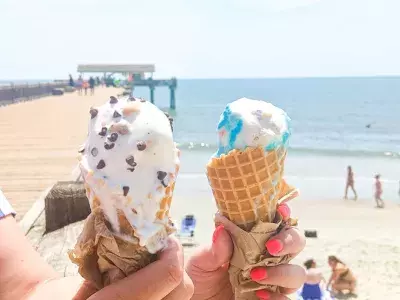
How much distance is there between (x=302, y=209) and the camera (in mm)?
17094

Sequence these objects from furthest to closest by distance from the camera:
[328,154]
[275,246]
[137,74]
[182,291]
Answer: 1. [137,74]
2. [328,154]
3. [275,246]
4. [182,291]

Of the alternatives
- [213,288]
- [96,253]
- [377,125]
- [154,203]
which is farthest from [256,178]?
[377,125]

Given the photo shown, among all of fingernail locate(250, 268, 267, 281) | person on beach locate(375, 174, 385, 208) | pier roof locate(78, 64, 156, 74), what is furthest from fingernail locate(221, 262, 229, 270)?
pier roof locate(78, 64, 156, 74)

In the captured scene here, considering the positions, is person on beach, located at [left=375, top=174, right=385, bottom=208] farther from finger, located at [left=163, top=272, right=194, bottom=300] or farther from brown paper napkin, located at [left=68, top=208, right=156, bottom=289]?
brown paper napkin, located at [left=68, top=208, right=156, bottom=289]

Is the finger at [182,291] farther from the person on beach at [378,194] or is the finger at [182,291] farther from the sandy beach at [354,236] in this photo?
the person on beach at [378,194]

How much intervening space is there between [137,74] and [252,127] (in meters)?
70.9

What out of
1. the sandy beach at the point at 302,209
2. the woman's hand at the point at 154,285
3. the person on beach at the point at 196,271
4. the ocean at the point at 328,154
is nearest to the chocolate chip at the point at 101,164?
the woman's hand at the point at 154,285

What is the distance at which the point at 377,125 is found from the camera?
2104 inches

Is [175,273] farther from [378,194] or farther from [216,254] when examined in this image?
[378,194]

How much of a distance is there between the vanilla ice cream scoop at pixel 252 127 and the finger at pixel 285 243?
35cm

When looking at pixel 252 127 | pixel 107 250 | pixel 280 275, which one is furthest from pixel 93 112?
pixel 280 275

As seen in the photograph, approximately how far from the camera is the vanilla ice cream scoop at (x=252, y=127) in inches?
87.4

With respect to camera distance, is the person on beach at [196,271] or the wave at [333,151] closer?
the person on beach at [196,271]

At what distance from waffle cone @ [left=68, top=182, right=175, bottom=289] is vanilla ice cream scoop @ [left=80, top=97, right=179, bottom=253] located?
19 mm
